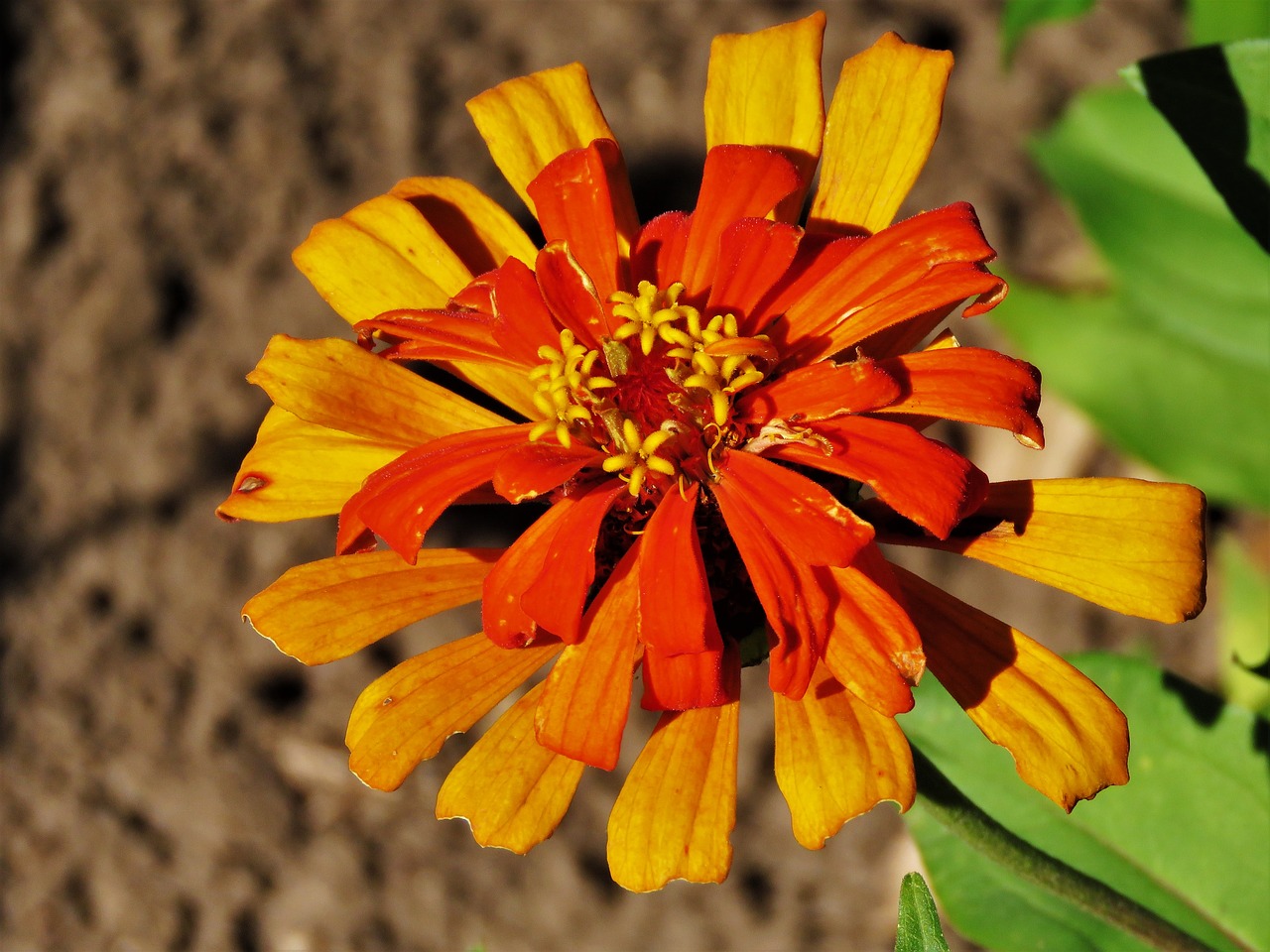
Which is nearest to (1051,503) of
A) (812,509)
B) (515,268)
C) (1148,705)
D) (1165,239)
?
(812,509)

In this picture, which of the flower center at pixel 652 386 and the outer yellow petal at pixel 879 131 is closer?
the flower center at pixel 652 386

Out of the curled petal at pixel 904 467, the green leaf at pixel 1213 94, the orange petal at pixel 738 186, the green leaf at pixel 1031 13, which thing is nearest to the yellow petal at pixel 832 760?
the curled petal at pixel 904 467

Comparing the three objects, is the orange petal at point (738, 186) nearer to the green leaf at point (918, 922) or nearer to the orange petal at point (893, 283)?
the orange petal at point (893, 283)

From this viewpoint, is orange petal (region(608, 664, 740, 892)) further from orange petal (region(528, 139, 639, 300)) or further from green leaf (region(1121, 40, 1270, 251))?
green leaf (region(1121, 40, 1270, 251))

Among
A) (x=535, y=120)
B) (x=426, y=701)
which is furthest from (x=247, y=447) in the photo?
(x=426, y=701)

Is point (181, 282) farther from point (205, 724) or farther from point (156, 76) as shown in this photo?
point (205, 724)

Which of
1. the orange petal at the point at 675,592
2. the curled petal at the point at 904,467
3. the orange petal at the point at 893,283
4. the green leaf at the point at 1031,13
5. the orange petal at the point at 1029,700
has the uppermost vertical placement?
the green leaf at the point at 1031,13

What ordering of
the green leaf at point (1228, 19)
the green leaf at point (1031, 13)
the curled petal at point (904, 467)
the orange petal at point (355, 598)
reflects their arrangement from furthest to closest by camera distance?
1. the green leaf at point (1228, 19)
2. the green leaf at point (1031, 13)
3. the orange petal at point (355, 598)
4. the curled petal at point (904, 467)
